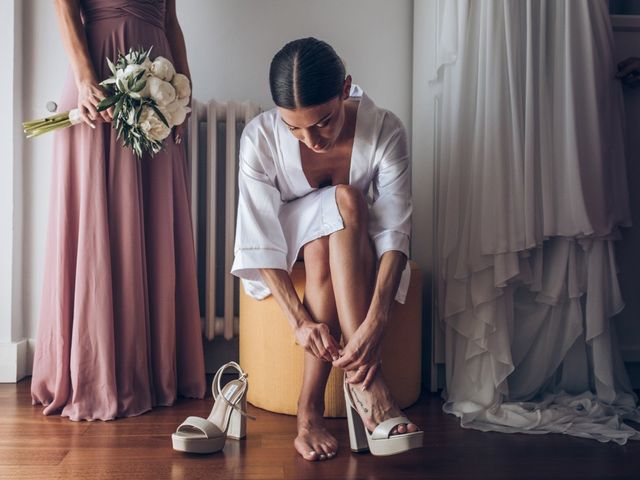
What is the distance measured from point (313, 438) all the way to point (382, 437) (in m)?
0.18

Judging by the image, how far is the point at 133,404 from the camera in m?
1.89

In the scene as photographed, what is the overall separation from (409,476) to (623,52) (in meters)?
1.49

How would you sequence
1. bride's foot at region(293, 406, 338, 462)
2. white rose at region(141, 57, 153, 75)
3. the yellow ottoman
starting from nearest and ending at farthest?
1. bride's foot at region(293, 406, 338, 462)
2. white rose at region(141, 57, 153, 75)
3. the yellow ottoman

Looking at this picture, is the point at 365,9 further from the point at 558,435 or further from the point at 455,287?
the point at 558,435

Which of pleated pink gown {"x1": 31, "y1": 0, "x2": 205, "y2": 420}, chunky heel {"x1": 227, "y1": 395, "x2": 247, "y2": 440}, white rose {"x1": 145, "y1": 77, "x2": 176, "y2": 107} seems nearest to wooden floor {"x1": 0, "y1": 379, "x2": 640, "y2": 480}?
chunky heel {"x1": 227, "y1": 395, "x2": 247, "y2": 440}

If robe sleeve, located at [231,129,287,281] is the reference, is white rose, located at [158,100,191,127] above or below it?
above

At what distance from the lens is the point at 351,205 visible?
1.67 meters

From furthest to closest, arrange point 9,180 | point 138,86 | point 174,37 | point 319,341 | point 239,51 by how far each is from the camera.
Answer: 1. point 239,51
2. point 9,180
3. point 174,37
4. point 138,86
5. point 319,341

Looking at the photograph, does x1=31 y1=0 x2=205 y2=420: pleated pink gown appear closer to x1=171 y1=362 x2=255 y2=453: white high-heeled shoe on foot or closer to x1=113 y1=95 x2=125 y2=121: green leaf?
x1=113 y1=95 x2=125 y2=121: green leaf

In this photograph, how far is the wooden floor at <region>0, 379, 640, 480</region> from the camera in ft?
4.73

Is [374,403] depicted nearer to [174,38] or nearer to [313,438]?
[313,438]

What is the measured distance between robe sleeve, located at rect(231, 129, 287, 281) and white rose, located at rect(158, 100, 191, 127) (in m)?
0.19

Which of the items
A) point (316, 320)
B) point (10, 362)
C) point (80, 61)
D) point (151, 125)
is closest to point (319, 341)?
point (316, 320)

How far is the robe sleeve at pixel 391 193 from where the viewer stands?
1.72m
